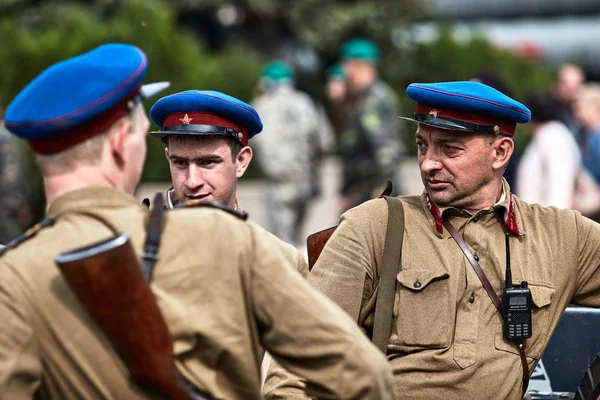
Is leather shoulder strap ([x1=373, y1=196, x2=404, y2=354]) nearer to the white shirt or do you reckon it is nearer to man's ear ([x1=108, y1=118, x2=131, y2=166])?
man's ear ([x1=108, y1=118, x2=131, y2=166])

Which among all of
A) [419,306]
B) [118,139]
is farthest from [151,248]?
[419,306]

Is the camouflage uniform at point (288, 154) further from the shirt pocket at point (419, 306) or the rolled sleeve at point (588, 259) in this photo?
the shirt pocket at point (419, 306)

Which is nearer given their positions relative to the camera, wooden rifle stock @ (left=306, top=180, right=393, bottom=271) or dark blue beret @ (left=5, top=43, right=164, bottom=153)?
dark blue beret @ (left=5, top=43, right=164, bottom=153)

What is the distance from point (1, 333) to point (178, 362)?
0.42 metres

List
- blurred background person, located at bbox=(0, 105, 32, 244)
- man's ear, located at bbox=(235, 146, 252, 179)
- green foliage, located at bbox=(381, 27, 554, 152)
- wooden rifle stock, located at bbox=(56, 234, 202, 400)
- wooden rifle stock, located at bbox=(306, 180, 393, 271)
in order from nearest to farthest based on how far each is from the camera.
A: wooden rifle stock, located at bbox=(56, 234, 202, 400) → wooden rifle stock, located at bbox=(306, 180, 393, 271) → man's ear, located at bbox=(235, 146, 252, 179) → blurred background person, located at bbox=(0, 105, 32, 244) → green foliage, located at bbox=(381, 27, 554, 152)

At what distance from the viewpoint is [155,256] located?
272cm

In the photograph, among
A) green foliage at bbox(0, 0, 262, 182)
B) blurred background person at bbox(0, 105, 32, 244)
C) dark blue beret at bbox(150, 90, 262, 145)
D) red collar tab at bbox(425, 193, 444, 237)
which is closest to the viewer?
red collar tab at bbox(425, 193, 444, 237)

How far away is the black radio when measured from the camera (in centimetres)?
403

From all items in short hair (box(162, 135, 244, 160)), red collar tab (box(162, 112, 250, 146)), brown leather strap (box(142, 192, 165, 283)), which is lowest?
short hair (box(162, 135, 244, 160))

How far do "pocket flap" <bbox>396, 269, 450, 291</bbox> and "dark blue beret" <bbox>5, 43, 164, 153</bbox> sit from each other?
5.04 ft

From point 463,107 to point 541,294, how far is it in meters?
0.74

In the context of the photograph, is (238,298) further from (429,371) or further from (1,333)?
(429,371)

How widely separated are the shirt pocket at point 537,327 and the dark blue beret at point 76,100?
1.83 m

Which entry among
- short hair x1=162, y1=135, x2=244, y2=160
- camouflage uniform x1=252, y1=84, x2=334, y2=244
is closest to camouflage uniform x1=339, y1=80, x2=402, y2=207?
camouflage uniform x1=252, y1=84, x2=334, y2=244
